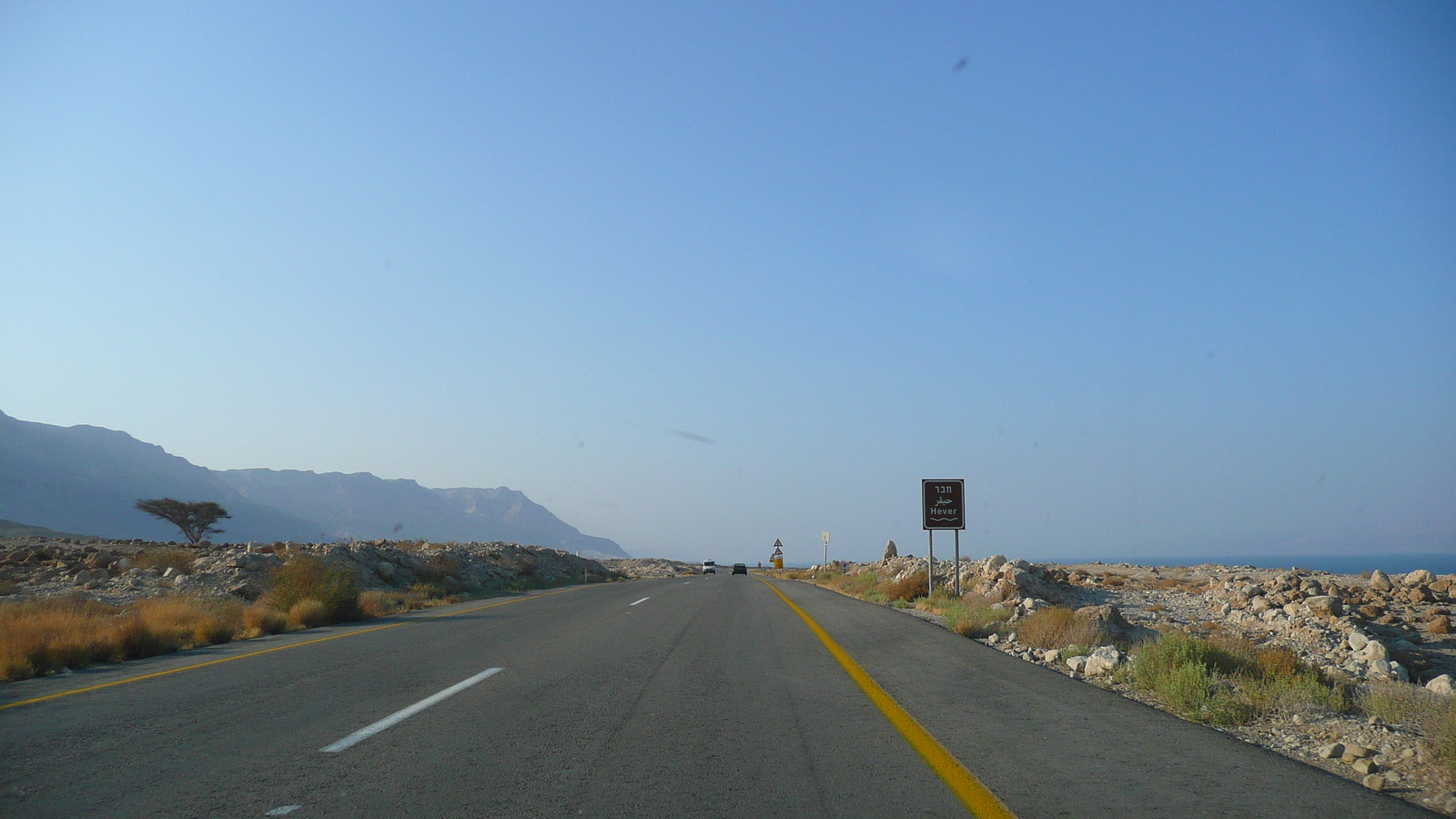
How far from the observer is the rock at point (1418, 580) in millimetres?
28428

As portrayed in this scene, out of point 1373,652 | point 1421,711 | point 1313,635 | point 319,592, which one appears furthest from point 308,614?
point 1313,635

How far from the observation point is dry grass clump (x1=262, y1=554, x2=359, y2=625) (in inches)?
685

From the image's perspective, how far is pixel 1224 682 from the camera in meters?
7.85

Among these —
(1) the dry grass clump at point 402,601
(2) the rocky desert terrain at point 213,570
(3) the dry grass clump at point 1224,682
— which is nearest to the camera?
(3) the dry grass clump at point 1224,682

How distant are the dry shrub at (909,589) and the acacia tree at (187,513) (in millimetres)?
59412

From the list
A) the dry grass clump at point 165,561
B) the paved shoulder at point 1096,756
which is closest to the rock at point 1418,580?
the paved shoulder at point 1096,756

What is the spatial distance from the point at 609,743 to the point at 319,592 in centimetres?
1484

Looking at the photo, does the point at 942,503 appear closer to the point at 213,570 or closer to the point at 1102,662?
the point at 1102,662

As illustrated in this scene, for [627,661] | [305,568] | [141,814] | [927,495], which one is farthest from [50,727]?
[927,495]

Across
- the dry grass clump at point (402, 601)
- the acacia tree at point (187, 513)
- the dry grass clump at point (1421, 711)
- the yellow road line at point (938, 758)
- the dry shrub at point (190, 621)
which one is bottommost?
the dry grass clump at point (402, 601)

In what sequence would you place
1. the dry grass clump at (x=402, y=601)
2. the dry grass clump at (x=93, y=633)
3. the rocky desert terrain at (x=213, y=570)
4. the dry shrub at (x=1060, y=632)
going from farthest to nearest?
1. the rocky desert terrain at (x=213, y=570)
2. the dry grass clump at (x=402, y=601)
3. the dry shrub at (x=1060, y=632)
4. the dry grass clump at (x=93, y=633)

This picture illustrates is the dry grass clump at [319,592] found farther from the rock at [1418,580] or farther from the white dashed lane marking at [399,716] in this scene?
the rock at [1418,580]

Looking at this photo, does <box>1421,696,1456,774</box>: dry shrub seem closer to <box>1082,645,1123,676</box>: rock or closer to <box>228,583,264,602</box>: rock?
<box>1082,645,1123,676</box>: rock

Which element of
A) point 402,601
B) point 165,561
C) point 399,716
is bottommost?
point 402,601
